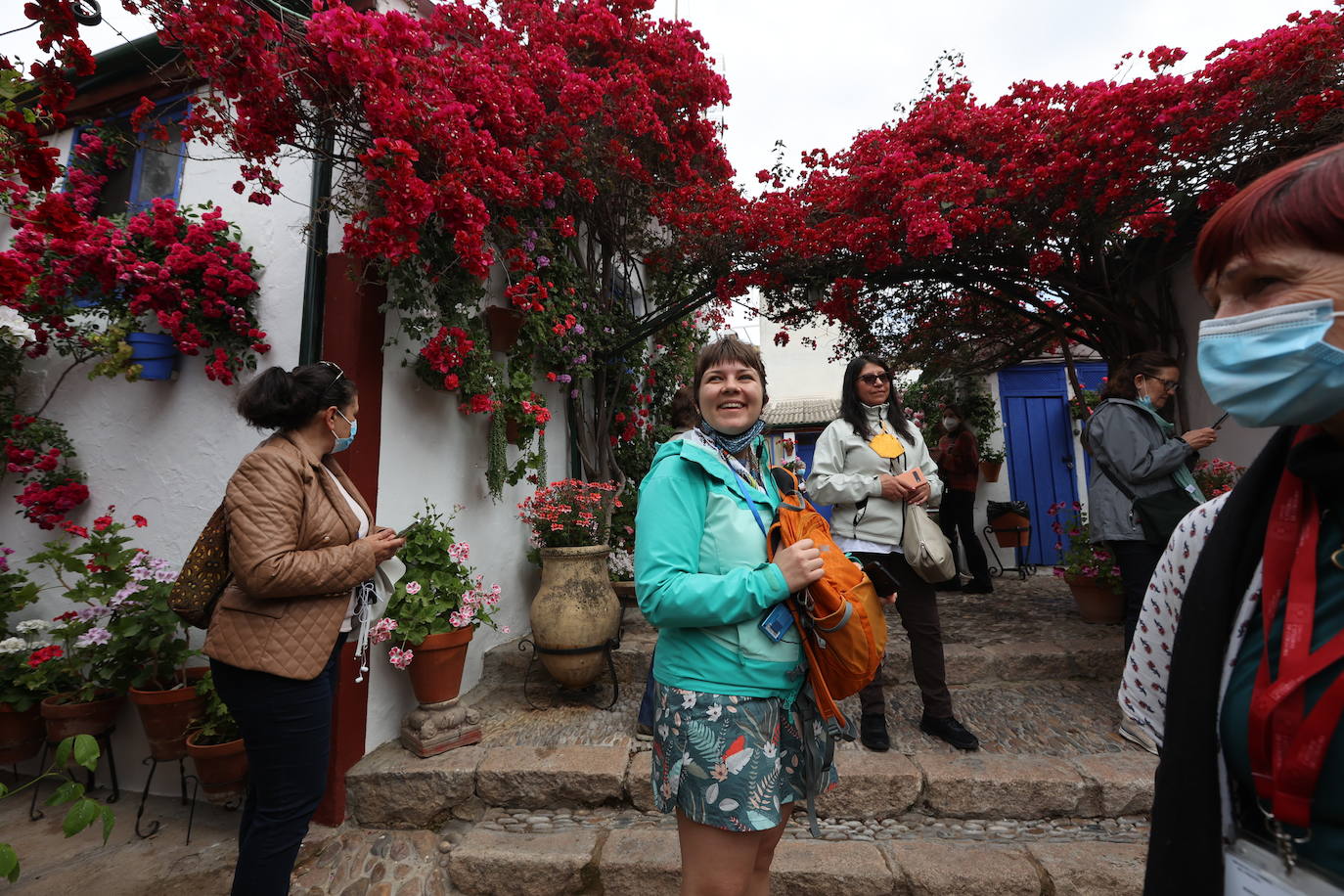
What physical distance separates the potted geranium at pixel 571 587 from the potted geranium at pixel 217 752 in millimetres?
1528

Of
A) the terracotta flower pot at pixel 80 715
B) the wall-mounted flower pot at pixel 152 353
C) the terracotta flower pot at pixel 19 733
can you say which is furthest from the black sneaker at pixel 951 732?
the terracotta flower pot at pixel 19 733

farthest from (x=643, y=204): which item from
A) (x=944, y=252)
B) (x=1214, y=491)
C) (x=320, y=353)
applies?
(x=1214, y=491)

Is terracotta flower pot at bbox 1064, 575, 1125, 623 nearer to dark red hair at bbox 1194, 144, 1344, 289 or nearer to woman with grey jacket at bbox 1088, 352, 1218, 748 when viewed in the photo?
woman with grey jacket at bbox 1088, 352, 1218, 748

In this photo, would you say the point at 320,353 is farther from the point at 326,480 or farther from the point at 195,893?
the point at 195,893

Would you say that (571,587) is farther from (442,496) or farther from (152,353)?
(152,353)

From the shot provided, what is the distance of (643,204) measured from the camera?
495cm

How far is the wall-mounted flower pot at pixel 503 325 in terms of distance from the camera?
12.4ft

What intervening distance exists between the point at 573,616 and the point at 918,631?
1.94m

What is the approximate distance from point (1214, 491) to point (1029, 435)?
4.04 meters

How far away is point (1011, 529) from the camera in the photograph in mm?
7316

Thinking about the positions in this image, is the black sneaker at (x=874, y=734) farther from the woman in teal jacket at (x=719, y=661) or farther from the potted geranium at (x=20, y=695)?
the potted geranium at (x=20, y=695)

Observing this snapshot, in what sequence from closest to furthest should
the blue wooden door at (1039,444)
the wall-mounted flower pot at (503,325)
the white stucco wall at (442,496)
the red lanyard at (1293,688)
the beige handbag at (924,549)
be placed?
the red lanyard at (1293,688) → the beige handbag at (924,549) → the white stucco wall at (442,496) → the wall-mounted flower pot at (503,325) → the blue wooden door at (1039,444)

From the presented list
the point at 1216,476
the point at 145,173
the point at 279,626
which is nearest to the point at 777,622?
the point at 279,626

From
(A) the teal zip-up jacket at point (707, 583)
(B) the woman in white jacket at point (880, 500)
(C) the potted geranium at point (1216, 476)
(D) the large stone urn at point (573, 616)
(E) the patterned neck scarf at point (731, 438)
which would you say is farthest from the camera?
(C) the potted geranium at point (1216, 476)
